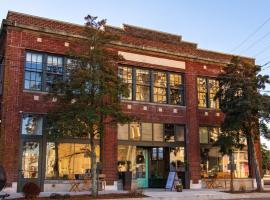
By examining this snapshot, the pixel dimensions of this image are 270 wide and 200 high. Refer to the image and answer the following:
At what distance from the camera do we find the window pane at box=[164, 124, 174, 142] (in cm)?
2527

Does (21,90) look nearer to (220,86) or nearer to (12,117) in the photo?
(12,117)

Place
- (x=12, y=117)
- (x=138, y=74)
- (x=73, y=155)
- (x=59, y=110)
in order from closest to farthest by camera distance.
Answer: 1. (x=59, y=110)
2. (x=12, y=117)
3. (x=73, y=155)
4. (x=138, y=74)

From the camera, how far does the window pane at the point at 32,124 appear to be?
20.8 meters

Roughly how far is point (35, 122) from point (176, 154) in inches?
375

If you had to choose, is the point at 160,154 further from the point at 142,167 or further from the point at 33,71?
the point at 33,71

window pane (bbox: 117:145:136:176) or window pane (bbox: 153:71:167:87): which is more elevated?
window pane (bbox: 153:71:167:87)

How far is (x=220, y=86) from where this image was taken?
25719 millimetres

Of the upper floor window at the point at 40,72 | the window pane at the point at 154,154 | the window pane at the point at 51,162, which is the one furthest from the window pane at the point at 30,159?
the window pane at the point at 154,154

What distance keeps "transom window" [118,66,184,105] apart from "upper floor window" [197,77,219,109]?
1.59 meters

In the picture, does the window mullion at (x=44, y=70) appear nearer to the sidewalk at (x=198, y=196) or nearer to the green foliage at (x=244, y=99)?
the sidewalk at (x=198, y=196)

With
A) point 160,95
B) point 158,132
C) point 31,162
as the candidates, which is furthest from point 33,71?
point 158,132

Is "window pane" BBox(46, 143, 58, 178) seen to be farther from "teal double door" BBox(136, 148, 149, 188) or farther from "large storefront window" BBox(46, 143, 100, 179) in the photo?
"teal double door" BBox(136, 148, 149, 188)

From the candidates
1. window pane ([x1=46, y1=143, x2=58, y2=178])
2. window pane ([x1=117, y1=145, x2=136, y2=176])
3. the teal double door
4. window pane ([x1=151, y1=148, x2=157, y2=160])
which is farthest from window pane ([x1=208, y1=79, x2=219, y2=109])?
window pane ([x1=46, y1=143, x2=58, y2=178])

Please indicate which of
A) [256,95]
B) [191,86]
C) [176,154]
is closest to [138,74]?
[191,86]
